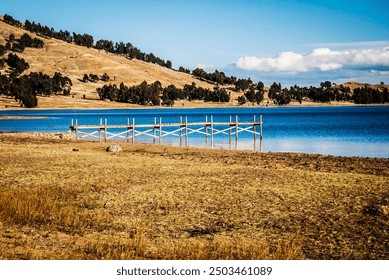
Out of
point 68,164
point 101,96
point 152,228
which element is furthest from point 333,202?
point 101,96

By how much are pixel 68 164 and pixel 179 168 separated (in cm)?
648

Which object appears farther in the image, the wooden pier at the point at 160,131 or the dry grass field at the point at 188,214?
the wooden pier at the point at 160,131

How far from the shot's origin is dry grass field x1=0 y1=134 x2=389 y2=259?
1071cm

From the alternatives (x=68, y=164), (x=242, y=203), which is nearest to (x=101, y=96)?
(x=68, y=164)

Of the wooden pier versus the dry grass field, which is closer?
the dry grass field

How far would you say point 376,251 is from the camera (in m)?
11.1

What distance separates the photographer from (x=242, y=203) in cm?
1614

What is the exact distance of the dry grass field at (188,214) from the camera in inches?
422

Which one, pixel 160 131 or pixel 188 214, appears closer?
pixel 188 214

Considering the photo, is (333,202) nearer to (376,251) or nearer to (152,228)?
(376,251)

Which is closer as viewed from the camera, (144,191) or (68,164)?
(144,191)

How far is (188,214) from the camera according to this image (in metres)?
14.5
